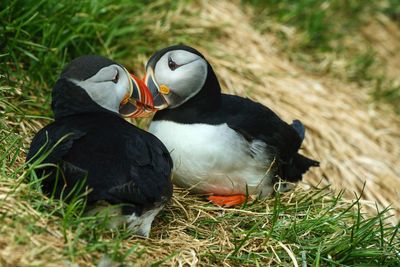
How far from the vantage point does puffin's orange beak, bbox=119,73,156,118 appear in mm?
4078

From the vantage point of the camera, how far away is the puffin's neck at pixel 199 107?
4207mm

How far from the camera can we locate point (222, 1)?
648cm

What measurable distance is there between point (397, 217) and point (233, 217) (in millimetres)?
1775

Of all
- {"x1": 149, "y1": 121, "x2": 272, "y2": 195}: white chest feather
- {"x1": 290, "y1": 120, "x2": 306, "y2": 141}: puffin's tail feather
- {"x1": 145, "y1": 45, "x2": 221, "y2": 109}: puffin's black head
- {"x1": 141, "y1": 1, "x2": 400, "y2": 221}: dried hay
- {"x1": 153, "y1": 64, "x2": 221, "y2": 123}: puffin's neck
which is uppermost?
{"x1": 145, "y1": 45, "x2": 221, "y2": 109}: puffin's black head

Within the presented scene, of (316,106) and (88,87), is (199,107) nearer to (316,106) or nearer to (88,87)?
(88,87)

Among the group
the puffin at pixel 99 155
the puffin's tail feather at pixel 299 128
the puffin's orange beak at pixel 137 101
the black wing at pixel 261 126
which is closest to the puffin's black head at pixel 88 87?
the puffin at pixel 99 155

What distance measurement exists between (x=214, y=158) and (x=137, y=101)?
1.62 feet

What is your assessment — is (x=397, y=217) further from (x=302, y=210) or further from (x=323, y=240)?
(x=323, y=240)

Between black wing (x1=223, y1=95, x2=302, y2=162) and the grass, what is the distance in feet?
0.92

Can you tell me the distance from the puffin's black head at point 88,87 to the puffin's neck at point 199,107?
39 cm

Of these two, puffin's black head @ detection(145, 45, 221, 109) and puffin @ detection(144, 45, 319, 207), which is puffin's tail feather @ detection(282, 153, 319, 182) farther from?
puffin's black head @ detection(145, 45, 221, 109)

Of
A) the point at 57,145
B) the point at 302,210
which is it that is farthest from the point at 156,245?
the point at 302,210

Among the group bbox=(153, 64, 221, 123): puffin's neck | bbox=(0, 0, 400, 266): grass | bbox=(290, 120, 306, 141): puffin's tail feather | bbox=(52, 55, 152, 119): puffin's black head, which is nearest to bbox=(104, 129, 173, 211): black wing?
bbox=(0, 0, 400, 266): grass

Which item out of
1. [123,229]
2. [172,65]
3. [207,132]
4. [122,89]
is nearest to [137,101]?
[122,89]
